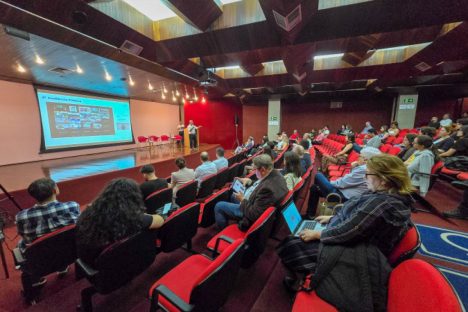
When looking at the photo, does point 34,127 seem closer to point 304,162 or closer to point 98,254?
point 98,254

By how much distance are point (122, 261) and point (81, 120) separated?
961cm

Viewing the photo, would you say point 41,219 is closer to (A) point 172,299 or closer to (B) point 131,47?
(A) point 172,299

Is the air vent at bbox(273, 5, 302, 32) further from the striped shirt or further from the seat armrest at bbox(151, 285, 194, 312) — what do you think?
the striped shirt

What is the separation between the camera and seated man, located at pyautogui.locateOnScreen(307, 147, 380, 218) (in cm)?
229

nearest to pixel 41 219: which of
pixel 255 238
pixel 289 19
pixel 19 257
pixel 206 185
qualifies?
pixel 19 257

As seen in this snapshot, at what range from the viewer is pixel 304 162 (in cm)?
347

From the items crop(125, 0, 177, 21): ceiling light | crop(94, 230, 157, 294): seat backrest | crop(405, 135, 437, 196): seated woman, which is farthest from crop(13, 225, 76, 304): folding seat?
crop(405, 135, 437, 196): seated woman

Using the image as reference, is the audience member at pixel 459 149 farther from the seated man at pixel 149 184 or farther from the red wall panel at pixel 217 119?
the red wall panel at pixel 217 119

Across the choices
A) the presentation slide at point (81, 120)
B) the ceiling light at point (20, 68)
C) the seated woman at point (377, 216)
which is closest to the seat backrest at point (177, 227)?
the seated woman at point (377, 216)

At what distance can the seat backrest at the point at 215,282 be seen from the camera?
0.98m

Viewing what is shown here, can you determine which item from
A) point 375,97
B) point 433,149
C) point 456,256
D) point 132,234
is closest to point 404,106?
point 375,97

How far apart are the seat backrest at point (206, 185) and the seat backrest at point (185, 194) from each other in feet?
0.95

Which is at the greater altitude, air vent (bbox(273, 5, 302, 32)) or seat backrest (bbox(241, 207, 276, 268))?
air vent (bbox(273, 5, 302, 32))

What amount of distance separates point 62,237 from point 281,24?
338cm
